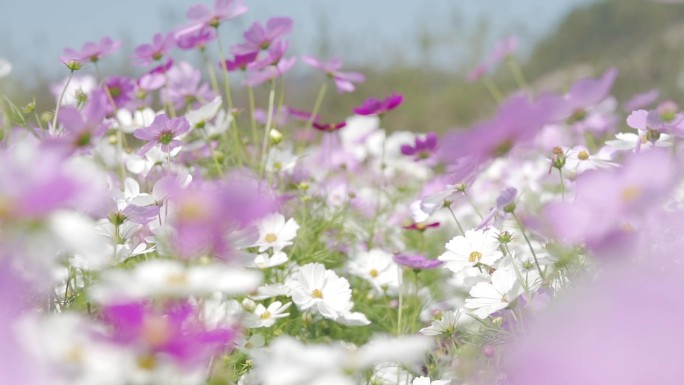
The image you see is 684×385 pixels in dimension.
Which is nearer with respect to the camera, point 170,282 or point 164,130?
point 170,282

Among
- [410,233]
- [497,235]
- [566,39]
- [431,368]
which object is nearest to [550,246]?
[497,235]

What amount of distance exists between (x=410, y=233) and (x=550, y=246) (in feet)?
2.59

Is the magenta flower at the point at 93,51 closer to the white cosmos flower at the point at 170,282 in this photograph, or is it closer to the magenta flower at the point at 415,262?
the magenta flower at the point at 415,262

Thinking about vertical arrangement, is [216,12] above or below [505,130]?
below

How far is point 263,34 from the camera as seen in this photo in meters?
1.27

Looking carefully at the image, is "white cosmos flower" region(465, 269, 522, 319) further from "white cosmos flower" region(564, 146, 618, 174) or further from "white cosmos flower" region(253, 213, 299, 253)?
"white cosmos flower" region(253, 213, 299, 253)

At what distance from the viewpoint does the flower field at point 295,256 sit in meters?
0.42

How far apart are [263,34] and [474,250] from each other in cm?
56

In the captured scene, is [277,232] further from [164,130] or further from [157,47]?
[157,47]

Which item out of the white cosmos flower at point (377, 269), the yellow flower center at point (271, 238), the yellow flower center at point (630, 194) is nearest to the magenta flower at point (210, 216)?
the yellow flower center at point (630, 194)

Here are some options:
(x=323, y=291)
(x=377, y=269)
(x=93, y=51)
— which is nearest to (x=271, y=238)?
(x=323, y=291)

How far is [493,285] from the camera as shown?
87cm

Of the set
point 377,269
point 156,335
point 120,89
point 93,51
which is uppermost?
point 156,335

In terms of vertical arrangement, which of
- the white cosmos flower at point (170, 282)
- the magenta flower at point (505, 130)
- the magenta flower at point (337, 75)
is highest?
the magenta flower at point (505, 130)
